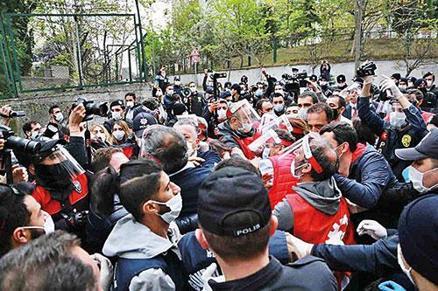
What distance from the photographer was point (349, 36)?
2300 cm

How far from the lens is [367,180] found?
109 inches

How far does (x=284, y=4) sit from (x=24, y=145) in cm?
2359

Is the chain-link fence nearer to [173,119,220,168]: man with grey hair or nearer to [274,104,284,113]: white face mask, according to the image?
[274,104,284,113]: white face mask

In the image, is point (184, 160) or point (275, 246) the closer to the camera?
point (275, 246)

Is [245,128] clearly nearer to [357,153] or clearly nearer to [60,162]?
[357,153]

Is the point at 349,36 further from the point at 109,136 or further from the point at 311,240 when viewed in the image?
the point at 311,240

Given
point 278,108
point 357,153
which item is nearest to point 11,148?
point 357,153

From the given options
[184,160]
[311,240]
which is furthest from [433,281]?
[184,160]

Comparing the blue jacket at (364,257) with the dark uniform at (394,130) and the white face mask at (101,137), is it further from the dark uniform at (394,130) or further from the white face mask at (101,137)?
the white face mask at (101,137)

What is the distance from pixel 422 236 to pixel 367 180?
1456 millimetres

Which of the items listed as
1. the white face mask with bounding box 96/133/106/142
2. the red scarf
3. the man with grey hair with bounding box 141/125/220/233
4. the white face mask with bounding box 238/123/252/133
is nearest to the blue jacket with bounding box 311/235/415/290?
the man with grey hair with bounding box 141/125/220/233

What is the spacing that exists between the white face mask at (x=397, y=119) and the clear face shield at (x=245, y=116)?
65.8 inches

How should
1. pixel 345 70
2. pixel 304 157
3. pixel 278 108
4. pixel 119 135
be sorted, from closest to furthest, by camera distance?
pixel 304 157
pixel 119 135
pixel 278 108
pixel 345 70

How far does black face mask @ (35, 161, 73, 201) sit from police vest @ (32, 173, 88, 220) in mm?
35
